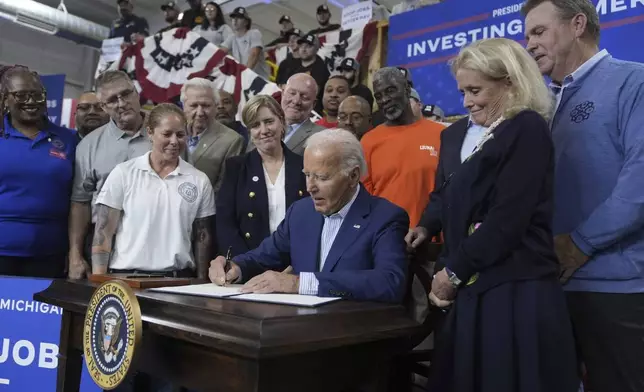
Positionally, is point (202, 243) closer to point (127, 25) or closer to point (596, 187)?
point (596, 187)

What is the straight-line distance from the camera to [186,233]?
2275 mm

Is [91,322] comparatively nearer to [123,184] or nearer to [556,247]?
[123,184]

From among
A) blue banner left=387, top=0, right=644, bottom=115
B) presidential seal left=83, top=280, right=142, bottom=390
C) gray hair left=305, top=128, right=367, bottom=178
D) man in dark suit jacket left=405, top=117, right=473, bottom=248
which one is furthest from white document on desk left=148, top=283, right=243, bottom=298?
blue banner left=387, top=0, right=644, bottom=115

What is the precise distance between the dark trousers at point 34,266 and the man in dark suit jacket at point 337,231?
1302 millimetres

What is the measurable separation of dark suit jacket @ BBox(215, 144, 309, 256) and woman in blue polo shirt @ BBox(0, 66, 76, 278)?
851 mm

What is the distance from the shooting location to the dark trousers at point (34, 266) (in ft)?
8.44

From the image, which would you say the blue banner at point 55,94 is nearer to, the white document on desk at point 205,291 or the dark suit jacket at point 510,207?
the white document on desk at point 205,291

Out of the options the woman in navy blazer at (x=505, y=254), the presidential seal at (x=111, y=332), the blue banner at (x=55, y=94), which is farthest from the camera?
the blue banner at (x=55, y=94)

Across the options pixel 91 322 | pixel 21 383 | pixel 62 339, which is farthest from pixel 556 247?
pixel 21 383

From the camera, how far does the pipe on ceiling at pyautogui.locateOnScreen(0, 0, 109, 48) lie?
9195 mm

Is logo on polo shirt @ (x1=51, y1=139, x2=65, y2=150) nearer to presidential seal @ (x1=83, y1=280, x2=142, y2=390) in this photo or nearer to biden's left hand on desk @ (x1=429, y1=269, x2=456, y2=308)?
presidential seal @ (x1=83, y1=280, x2=142, y2=390)

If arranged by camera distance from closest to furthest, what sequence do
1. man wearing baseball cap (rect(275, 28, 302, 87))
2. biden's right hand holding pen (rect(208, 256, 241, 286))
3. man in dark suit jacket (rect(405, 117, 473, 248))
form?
biden's right hand holding pen (rect(208, 256, 241, 286)), man in dark suit jacket (rect(405, 117, 473, 248)), man wearing baseball cap (rect(275, 28, 302, 87))

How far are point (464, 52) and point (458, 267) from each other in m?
0.56

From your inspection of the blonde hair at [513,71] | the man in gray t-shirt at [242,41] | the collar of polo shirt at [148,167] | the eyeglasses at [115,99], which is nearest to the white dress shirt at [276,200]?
the collar of polo shirt at [148,167]
